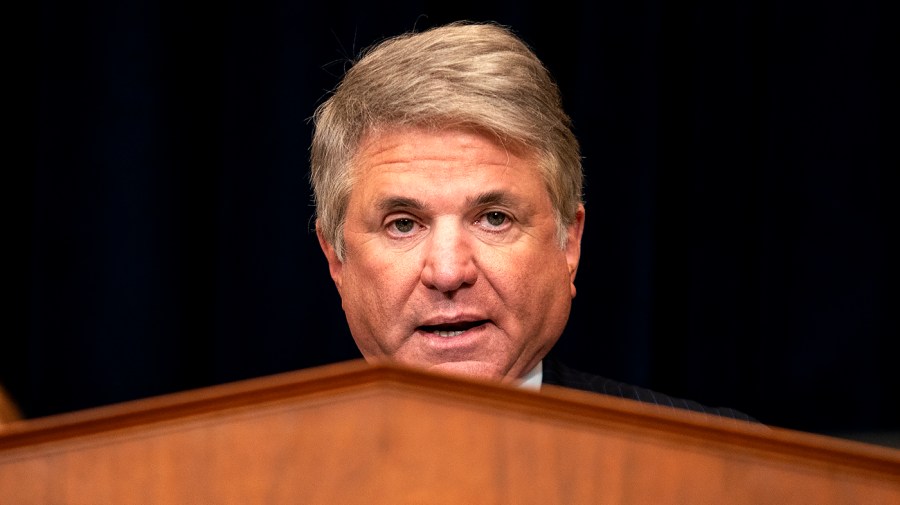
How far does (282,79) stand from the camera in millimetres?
2082

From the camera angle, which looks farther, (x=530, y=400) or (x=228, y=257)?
(x=228, y=257)

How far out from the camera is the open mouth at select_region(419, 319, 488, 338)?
4.64 feet

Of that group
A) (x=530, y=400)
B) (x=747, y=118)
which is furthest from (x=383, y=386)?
(x=747, y=118)

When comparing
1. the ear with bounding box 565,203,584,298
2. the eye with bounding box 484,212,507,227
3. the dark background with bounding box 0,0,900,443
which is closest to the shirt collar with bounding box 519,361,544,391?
the ear with bounding box 565,203,584,298

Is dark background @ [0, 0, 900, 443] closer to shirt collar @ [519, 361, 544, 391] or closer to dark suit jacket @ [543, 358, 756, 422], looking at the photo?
dark suit jacket @ [543, 358, 756, 422]

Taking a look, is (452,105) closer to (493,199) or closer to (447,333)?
(493,199)

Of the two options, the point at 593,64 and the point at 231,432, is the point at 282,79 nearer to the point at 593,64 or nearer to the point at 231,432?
the point at 593,64

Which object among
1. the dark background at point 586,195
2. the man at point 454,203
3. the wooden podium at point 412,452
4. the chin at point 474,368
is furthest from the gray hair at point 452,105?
the wooden podium at point 412,452

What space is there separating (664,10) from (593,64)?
0.54 feet

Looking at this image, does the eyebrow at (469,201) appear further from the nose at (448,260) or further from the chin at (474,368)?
the chin at (474,368)

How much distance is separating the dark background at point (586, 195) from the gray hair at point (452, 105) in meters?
0.48

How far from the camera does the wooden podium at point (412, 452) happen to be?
50 cm

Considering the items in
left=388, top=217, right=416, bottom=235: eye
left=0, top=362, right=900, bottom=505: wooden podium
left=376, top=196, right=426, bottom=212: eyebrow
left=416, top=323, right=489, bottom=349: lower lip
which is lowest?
left=416, top=323, right=489, bottom=349: lower lip

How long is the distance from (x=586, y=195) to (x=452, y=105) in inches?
26.6
